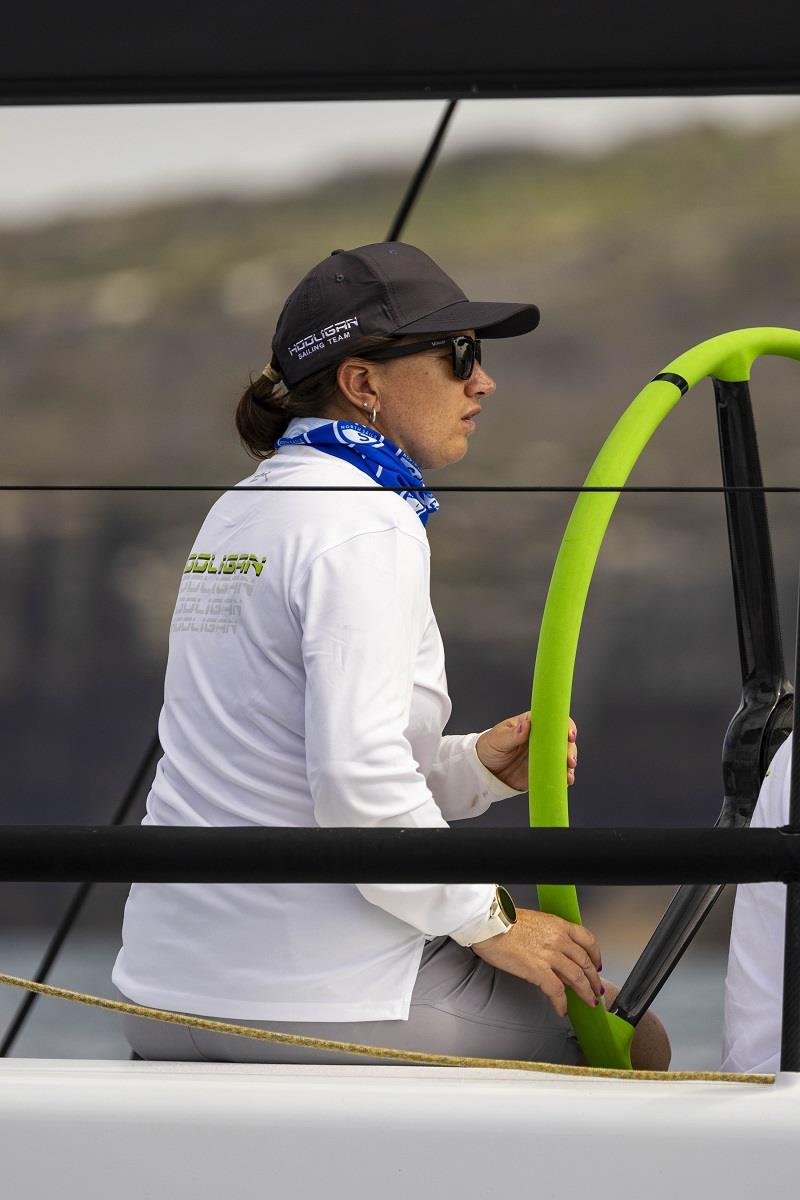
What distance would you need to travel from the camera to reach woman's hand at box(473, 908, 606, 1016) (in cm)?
129

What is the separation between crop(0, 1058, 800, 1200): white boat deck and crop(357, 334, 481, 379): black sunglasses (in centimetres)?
69

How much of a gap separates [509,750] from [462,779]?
6cm

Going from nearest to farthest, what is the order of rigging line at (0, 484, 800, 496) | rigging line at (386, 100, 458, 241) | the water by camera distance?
rigging line at (0, 484, 800, 496), the water, rigging line at (386, 100, 458, 241)

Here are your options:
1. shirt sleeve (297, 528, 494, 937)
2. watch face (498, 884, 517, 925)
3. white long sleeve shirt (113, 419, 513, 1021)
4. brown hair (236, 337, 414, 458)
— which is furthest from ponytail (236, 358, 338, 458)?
watch face (498, 884, 517, 925)

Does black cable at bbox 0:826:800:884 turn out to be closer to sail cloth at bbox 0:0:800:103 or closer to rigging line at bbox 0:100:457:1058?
rigging line at bbox 0:100:457:1058

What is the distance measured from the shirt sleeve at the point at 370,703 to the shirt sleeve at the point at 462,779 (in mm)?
269

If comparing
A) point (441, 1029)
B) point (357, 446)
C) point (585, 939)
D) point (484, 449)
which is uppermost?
point (484, 449)

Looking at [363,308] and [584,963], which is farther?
[363,308]

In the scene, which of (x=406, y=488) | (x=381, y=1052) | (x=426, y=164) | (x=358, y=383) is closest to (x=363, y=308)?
(x=358, y=383)

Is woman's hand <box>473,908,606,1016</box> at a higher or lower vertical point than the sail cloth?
lower

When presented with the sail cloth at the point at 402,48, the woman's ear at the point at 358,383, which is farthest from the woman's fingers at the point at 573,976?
the sail cloth at the point at 402,48

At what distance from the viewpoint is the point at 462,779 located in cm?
152

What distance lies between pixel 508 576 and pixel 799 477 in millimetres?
428

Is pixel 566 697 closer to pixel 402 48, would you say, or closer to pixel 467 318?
pixel 467 318
